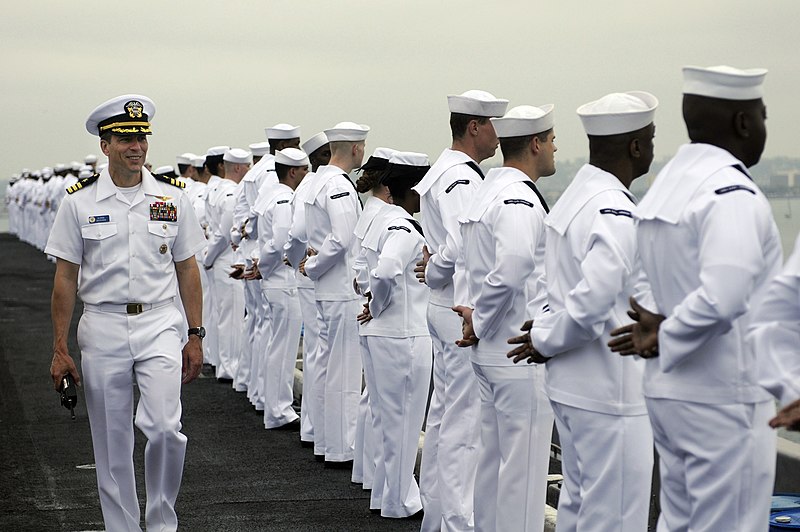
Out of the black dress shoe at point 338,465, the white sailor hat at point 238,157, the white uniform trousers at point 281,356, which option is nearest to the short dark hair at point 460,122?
the black dress shoe at point 338,465

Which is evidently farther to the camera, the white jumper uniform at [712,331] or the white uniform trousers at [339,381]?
the white uniform trousers at [339,381]

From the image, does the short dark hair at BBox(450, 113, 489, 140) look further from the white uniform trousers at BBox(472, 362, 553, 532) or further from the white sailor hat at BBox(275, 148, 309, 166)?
the white sailor hat at BBox(275, 148, 309, 166)

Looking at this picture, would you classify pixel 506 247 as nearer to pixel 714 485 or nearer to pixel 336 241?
pixel 714 485

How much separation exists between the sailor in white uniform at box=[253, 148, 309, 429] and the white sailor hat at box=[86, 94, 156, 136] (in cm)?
397

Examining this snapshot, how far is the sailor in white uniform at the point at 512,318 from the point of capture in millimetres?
5422

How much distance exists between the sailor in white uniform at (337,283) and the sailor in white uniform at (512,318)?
3.00 m

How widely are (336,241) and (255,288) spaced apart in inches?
123

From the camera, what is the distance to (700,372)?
153 inches

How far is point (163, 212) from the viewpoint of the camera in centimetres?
632

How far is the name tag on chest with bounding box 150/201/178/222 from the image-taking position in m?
6.29

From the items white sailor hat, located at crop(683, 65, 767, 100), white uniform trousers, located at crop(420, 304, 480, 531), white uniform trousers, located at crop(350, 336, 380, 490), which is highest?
white sailor hat, located at crop(683, 65, 767, 100)

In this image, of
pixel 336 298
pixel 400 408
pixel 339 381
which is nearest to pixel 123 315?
pixel 400 408

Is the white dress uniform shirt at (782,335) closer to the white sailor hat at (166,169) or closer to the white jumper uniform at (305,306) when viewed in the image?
the white jumper uniform at (305,306)

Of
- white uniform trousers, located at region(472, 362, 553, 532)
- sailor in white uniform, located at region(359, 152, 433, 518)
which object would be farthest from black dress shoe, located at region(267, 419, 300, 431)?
white uniform trousers, located at region(472, 362, 553, 532)
